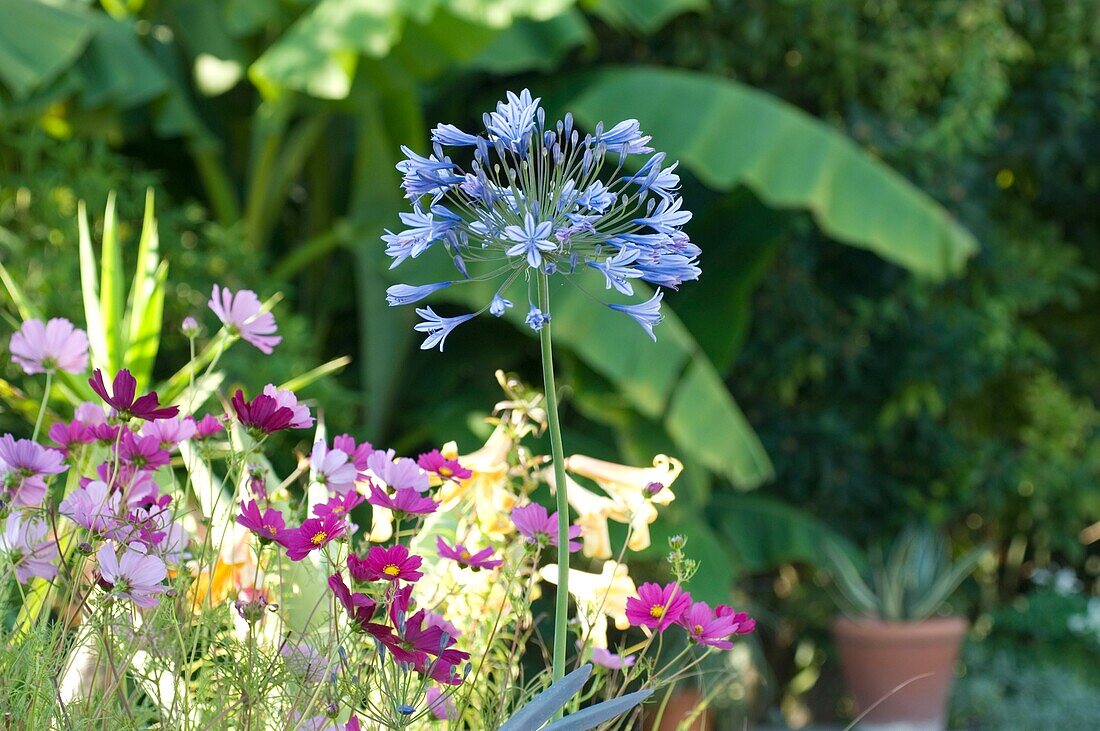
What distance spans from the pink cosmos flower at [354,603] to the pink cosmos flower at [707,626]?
258 millimetres

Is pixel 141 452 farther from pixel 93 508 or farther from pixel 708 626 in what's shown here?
pixel 708 626

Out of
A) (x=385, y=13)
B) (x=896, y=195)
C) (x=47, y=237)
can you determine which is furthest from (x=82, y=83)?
(x=896, y=195)

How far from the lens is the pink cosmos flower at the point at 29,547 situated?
3.46 feet

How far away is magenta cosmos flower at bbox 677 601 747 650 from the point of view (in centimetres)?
97

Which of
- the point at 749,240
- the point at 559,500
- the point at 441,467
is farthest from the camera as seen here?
the point at 749,240

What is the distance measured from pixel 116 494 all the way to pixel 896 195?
3815 mm

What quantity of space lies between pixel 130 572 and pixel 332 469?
20cm

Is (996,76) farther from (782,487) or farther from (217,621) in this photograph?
(217,621)

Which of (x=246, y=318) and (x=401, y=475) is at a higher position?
(x=246, y=318)

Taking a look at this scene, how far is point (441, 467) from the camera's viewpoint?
1.14 m

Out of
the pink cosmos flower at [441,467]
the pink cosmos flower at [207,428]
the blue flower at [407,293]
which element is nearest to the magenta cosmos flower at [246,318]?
the pink cosmos flower at [207,428]

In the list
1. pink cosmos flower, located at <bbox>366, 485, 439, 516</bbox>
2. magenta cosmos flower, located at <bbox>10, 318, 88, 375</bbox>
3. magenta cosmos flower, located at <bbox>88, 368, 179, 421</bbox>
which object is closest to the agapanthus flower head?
pink cosmos flower, located at <bbox>366, 485, 439, 516</bbox>

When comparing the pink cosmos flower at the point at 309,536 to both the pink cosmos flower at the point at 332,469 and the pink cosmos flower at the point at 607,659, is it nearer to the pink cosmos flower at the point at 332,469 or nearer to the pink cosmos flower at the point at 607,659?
the pink cosmos flower at the point at 332,469

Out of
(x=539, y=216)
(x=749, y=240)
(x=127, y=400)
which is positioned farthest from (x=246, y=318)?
(x=749, y=240)
